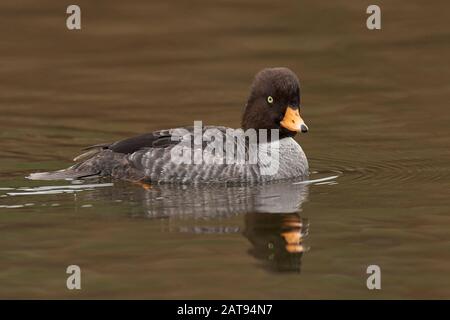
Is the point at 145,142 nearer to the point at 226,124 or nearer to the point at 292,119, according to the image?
the point at 292,119

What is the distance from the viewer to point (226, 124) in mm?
18344

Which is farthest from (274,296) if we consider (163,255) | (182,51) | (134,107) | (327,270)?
(182,51)

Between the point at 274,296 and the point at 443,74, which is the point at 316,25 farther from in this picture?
the point at 274,296

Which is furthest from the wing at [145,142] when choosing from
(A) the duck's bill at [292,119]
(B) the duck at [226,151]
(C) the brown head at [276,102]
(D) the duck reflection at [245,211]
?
(A) the duck's bill at [292,119]

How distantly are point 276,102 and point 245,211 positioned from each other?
87.8 inches

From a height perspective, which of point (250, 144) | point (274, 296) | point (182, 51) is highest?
point (182, 51)

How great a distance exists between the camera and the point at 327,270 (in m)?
11.1

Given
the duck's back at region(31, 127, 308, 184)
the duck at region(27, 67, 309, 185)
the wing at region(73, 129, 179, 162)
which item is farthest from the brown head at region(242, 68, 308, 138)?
the wing at region(73, 129, 179, 162)

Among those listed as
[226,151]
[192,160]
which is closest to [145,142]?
[192,160]

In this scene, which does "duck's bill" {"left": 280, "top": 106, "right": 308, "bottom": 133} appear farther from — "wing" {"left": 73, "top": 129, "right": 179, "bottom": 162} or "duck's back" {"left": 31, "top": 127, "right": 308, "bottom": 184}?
"wing" {"left": 73, "top": 129, "right": 179, "bottom": 162}

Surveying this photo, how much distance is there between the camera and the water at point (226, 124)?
36.3ft

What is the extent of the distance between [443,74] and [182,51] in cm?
485

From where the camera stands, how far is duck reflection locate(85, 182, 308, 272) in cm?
1180

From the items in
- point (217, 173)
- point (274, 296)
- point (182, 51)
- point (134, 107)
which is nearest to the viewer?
point (274, 296)
